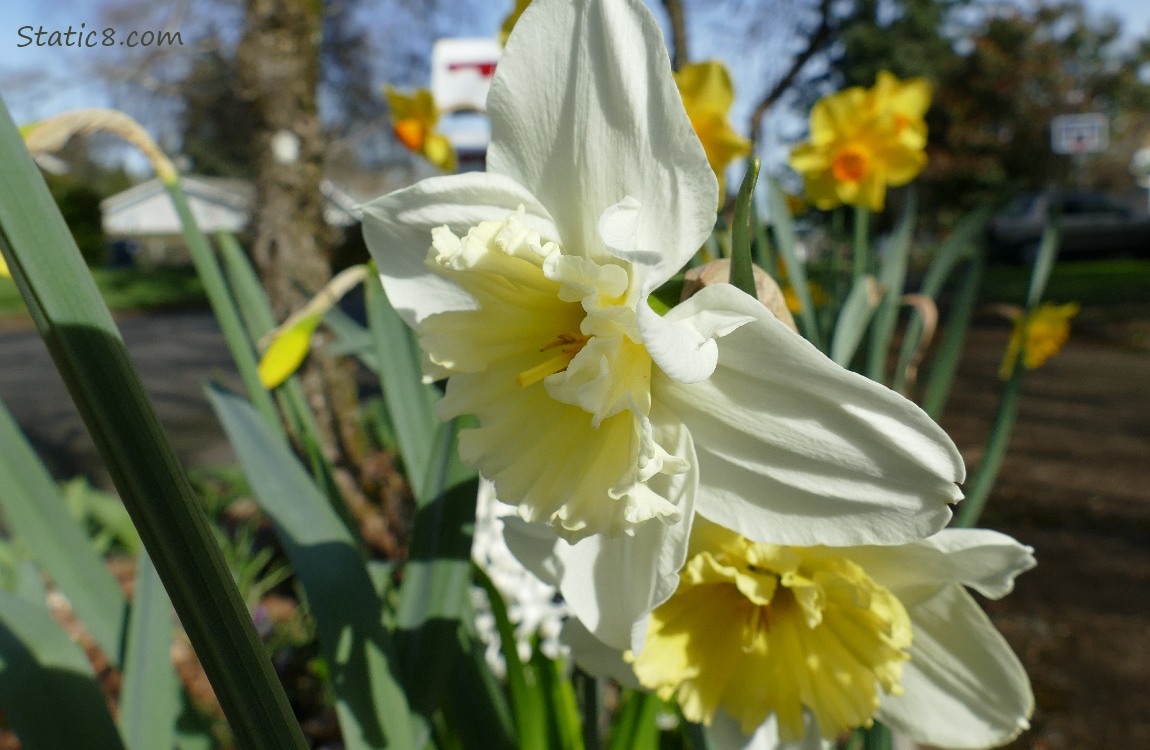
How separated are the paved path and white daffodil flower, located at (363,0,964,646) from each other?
1.42 metres

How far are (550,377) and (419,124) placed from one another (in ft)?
4.00

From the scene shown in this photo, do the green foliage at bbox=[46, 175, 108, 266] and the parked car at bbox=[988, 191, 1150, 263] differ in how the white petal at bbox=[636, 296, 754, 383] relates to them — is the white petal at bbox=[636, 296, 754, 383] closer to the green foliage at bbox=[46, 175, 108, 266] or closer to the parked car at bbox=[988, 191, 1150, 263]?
the parked car at bbox=[988, 191, 1150, 263]

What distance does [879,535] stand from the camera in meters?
0.37

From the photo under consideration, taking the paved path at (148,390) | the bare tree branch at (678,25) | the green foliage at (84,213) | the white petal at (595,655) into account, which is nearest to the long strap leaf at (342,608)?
the white petal at (595,655)

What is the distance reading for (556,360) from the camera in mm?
448

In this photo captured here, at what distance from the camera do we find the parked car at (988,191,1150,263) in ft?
38.9

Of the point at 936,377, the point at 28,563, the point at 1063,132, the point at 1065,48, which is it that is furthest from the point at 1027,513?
the point at 1065,48

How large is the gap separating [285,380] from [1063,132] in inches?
241

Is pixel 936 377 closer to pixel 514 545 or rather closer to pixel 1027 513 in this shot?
pixel 514 545

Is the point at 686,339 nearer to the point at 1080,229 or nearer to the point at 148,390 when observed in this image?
the point at 148,390

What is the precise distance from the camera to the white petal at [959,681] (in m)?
0.53

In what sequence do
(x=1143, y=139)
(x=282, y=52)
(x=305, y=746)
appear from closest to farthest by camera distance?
(x=305, y=746), (x=282, y=52), (x=1143, y=139)

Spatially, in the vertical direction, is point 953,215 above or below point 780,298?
below

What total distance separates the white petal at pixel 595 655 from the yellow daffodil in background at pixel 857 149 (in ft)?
3.16
